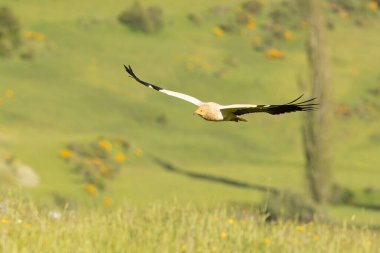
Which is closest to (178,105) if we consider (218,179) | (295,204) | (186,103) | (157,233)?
(186,103)

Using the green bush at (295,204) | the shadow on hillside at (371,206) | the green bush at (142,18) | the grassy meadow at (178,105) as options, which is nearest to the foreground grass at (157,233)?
the grassy meadow at (178,105)

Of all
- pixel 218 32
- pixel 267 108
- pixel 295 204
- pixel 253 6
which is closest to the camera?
pixel 267 108

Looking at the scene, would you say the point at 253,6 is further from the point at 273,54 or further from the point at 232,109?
the point at 232,109

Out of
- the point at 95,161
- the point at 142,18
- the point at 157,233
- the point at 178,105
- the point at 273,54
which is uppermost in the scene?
the point at 142,18

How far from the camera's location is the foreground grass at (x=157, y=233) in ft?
27.7

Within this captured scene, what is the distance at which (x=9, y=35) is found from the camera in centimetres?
4772

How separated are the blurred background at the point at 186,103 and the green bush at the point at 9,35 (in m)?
0.10

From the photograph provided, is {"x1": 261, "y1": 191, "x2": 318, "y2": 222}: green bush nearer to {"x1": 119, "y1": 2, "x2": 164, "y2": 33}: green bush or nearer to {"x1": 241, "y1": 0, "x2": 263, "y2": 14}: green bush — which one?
{"x1": 119, "y1": 2, "x2": 164, "y2": 33}: green bush

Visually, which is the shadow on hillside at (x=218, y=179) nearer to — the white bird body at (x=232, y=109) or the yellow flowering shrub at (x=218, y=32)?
the yellow flowering shrub at (x=218, y=32)

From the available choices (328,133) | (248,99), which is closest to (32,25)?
(248,99)

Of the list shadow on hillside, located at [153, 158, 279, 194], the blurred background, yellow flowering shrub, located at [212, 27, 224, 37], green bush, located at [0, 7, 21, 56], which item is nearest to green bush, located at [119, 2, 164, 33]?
the blurred background

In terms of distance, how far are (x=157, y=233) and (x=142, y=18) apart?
148 ft

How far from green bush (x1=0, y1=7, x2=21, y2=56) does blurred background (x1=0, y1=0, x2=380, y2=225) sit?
0.10m

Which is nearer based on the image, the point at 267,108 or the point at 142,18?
the point at 267,108
